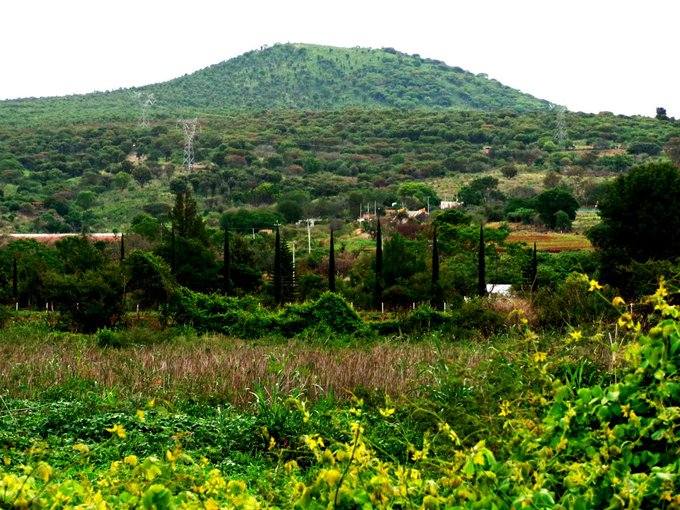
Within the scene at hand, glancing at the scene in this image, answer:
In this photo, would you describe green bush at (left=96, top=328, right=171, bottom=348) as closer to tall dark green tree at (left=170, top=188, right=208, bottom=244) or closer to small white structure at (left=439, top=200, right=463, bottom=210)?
tall dark green tree at (left=170, top=188, right=208, bottom=244)

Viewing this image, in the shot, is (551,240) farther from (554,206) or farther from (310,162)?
(310,162)

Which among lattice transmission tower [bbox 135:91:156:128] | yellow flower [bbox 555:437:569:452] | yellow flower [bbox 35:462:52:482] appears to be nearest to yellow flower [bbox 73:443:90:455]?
yellow flower [bbox 35:462:52:482]

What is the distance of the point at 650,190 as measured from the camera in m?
23.9

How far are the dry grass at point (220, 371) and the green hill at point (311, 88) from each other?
113 meters

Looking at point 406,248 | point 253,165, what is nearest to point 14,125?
point 253,165

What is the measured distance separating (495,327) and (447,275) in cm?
728

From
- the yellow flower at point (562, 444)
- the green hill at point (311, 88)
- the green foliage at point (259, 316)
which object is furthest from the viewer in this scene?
the green hill at point (311, 88)

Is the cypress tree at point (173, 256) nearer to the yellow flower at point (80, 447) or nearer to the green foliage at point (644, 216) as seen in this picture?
the green foliage at point (644, 216)

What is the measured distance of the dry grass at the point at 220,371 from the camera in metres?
11.8

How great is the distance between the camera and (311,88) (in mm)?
143125

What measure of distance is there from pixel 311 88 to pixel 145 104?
113ft

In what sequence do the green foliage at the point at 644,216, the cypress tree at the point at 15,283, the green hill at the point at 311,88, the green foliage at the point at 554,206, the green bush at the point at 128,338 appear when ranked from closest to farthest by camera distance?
the green bush at the point at 128,338, the green foliage at the point at 644,216, the cypress tree at the point at 15,283, the green foliage at the point at 554,206, the green hill at the point at 311,88

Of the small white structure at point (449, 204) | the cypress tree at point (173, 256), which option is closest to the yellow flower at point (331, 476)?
the cypress tree at point (173, 256)

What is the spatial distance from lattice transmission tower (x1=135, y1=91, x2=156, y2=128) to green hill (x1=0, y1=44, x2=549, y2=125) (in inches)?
46.0
